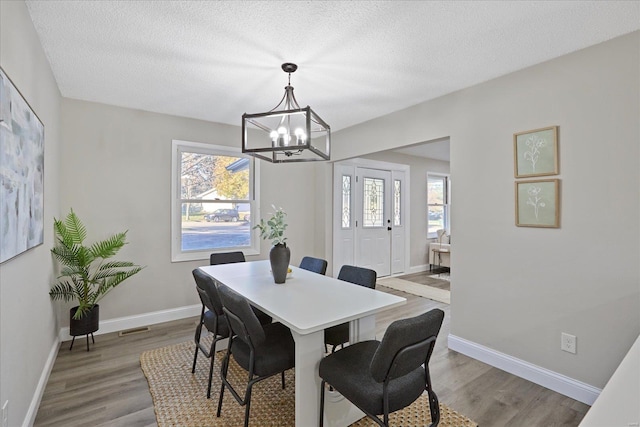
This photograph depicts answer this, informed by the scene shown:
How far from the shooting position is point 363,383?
1465mm

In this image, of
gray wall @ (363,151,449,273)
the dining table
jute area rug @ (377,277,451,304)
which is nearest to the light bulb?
the dining table

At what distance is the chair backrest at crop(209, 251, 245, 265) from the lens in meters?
3.31

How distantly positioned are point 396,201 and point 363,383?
5021 mm

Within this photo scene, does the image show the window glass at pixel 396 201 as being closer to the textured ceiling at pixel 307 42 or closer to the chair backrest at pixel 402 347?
the textured ceiling at pixel 307 42

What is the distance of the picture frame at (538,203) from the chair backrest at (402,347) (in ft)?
5.15

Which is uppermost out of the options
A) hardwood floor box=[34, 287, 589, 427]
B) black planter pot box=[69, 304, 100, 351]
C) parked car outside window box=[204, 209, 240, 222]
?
parked car outside window box=[204, 209, 240, 222]

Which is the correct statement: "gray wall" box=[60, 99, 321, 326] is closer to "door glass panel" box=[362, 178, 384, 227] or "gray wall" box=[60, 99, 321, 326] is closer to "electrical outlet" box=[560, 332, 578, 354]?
"door glass panel" box=[362, 178, 384, 227]

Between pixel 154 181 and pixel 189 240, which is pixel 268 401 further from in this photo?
pixel 154 181

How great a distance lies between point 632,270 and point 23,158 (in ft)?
12.3


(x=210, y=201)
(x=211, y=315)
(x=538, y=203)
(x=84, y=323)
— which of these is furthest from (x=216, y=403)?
(x=538, y=203)

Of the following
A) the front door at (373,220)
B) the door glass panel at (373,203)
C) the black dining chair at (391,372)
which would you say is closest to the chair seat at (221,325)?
the black dining chair at (391,372)

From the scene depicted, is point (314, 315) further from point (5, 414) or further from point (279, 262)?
point (5, 414)

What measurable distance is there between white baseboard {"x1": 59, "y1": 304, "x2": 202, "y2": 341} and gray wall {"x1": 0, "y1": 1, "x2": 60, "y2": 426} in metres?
0.53

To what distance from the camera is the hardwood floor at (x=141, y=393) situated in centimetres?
196
